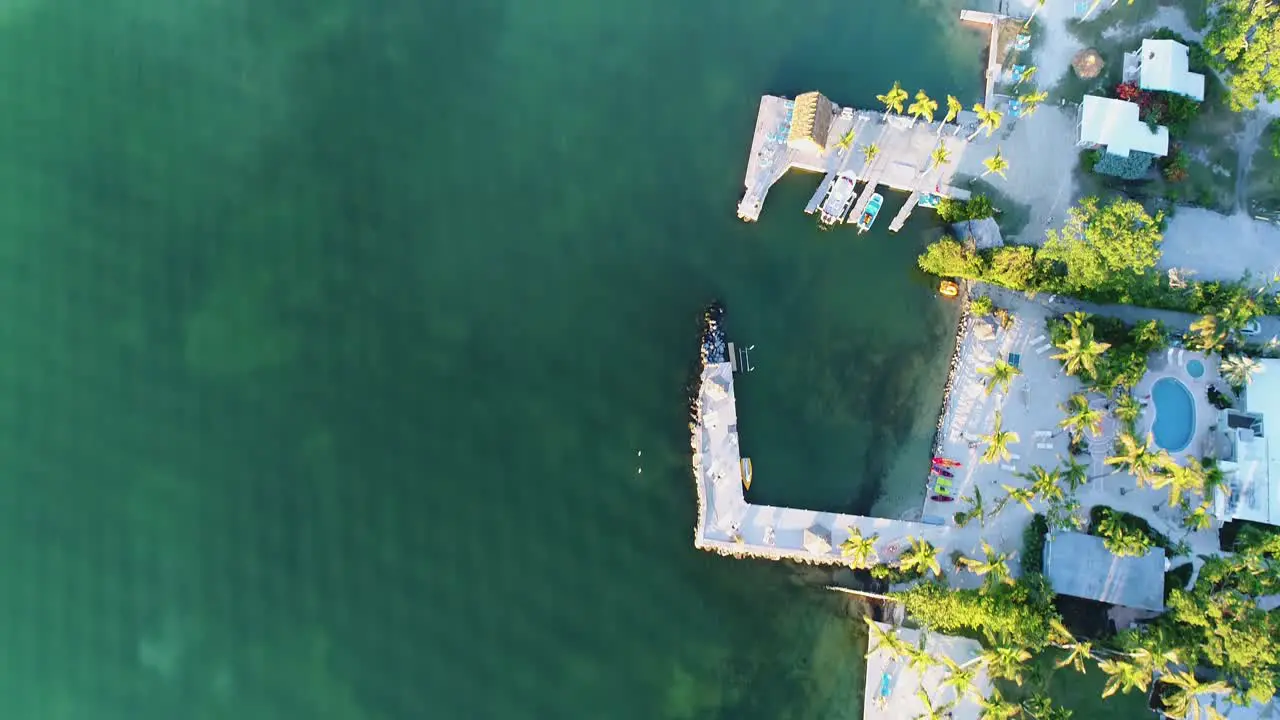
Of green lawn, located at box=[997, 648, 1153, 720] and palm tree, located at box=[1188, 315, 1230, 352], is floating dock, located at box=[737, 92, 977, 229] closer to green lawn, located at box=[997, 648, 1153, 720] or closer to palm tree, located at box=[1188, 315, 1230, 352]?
palm tree, located at box=[1188, 315, 1230, 352]

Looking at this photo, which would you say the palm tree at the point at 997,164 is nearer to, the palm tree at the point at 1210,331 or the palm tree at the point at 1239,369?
the palm tree at the point at 1210,331

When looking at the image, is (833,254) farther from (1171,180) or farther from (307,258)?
(307,258)

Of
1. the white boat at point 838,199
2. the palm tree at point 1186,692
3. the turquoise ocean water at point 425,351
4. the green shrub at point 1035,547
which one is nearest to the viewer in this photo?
the palm tree at point 1186,692

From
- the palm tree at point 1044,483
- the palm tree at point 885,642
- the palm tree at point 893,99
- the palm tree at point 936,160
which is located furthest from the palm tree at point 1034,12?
the palm tree at point 885,642

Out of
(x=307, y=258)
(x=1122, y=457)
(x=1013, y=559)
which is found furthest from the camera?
(x=307, y=258)

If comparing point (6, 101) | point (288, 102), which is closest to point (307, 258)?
point (288, 102)

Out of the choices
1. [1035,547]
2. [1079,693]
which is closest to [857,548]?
[1035,547]
